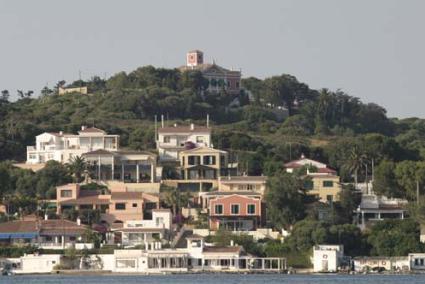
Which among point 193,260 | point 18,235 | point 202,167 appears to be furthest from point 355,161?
point 18,235

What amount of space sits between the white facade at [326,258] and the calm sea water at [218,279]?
1.94 meters

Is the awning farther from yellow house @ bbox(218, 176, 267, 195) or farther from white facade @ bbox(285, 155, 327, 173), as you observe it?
white facade @ bbox(285, 155, 327, 173)

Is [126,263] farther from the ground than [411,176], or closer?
closer

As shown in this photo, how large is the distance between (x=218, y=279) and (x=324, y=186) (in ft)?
70.0

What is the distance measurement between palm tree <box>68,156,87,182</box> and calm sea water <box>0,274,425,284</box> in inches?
605

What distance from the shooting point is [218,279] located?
9050 cm

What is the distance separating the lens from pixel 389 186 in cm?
10712

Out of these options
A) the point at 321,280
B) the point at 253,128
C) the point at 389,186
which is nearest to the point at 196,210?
the point at 389,186

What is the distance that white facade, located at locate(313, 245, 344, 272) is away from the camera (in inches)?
3799

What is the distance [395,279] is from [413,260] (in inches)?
302

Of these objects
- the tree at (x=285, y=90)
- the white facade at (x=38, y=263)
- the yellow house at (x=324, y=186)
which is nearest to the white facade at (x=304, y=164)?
the yellow house at (x=324, y=186)

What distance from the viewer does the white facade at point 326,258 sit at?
96500 millimetres

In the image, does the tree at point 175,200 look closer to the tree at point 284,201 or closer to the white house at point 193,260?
the tree at point 284,201

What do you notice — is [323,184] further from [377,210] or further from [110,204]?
[110,204]
